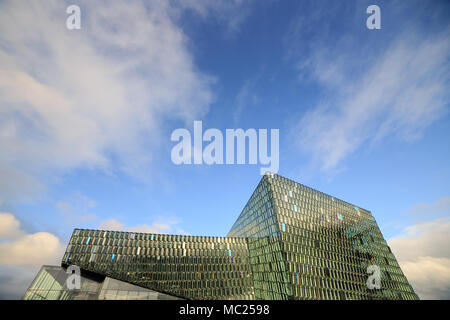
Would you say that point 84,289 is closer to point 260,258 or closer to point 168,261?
point 168,261

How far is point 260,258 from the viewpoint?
61.0m

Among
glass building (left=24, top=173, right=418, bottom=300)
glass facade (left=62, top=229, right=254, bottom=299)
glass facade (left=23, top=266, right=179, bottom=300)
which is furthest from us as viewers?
glass facade (left=62, top=229, right=254, bottom=299)

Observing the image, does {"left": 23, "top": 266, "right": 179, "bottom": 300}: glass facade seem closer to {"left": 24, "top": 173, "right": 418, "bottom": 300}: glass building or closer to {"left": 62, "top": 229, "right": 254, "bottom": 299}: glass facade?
{"left": 24, "top": 173, "right": 418, "bottom": 300}: glass building

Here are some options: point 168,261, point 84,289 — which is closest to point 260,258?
point 168,261

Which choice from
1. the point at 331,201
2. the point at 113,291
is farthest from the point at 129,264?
the point at 331,201

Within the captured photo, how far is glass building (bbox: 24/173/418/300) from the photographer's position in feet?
168

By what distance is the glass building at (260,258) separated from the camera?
168ft

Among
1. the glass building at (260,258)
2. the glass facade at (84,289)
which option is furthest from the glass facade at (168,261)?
the glass facade at (84,289)

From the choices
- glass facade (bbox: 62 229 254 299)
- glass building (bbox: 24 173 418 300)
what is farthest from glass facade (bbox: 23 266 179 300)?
glass facade (bbox: 62 229 254 299)

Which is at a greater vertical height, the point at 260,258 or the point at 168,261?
the point at 260,258

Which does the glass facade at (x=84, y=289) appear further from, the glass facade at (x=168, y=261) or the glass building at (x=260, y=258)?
the glass facade at (x=168, y=261)
